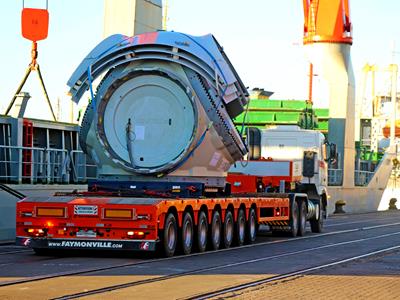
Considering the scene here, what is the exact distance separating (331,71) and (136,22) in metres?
25.2

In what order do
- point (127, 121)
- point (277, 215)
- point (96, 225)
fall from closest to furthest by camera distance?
point (96, 225) < point (127, 121) < point (277, 215)

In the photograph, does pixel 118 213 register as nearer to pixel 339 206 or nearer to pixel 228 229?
pixel 228 229

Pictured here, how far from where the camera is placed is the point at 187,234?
21.6 meters

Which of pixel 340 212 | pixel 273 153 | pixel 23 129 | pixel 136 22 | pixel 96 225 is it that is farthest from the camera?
pixel 340 212

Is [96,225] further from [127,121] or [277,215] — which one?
[277,215]

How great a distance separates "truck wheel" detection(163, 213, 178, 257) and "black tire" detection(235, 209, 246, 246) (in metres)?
4.23

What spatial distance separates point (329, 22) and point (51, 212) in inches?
1652

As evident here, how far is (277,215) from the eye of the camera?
94.4ft

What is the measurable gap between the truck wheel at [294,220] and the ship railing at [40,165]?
19.9 feet

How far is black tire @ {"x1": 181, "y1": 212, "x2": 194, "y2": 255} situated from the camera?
21.3m

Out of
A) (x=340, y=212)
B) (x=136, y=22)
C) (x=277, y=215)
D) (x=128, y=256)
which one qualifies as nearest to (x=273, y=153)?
(x=277, y=215)

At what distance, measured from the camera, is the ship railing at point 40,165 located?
28.5 meters

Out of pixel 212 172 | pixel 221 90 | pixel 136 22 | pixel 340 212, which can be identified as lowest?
pixel 340 212

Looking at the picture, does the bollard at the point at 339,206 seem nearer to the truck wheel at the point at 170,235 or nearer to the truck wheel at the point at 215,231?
the truck wheel at the point at 215,231
